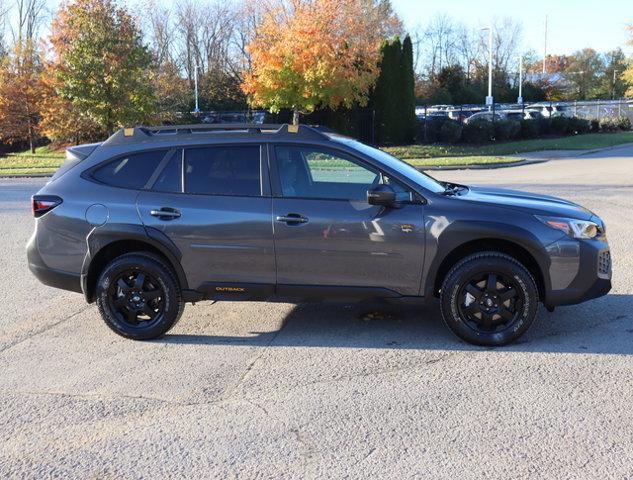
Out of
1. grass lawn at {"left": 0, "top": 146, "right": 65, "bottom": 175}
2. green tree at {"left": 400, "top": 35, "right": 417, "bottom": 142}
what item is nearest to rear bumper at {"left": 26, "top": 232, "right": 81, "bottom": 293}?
grass lawn at {"left": 0, "top": 146, "right": 65, "bottom": 175}

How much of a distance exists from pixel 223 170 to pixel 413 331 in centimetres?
212

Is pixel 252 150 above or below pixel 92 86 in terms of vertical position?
below

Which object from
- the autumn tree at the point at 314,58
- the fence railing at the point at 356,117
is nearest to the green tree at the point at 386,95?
the fence railing at the point at 356,117

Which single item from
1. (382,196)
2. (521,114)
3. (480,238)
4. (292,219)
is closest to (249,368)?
(292,219)

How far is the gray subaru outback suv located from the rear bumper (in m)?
0.01

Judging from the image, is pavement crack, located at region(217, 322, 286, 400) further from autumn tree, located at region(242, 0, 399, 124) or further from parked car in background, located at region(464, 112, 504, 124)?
parked car in background, located at region(464, 112, 504, 124)

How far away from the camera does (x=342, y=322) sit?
6039 mm

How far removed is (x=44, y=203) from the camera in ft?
18.6

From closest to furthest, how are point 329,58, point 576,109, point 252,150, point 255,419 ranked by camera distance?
1. point 255,419
2. point 252,150
3. point 329,58
4. point 576,109

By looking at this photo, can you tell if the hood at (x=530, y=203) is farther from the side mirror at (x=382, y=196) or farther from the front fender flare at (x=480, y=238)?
the side mirror at (x=382, y=196)

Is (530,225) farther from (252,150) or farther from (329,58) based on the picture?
(329,58)

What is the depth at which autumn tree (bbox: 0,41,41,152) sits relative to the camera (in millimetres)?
36938

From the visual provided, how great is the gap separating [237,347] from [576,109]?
4412 centimetres

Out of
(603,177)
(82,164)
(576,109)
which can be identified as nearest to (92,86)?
(603,177)
